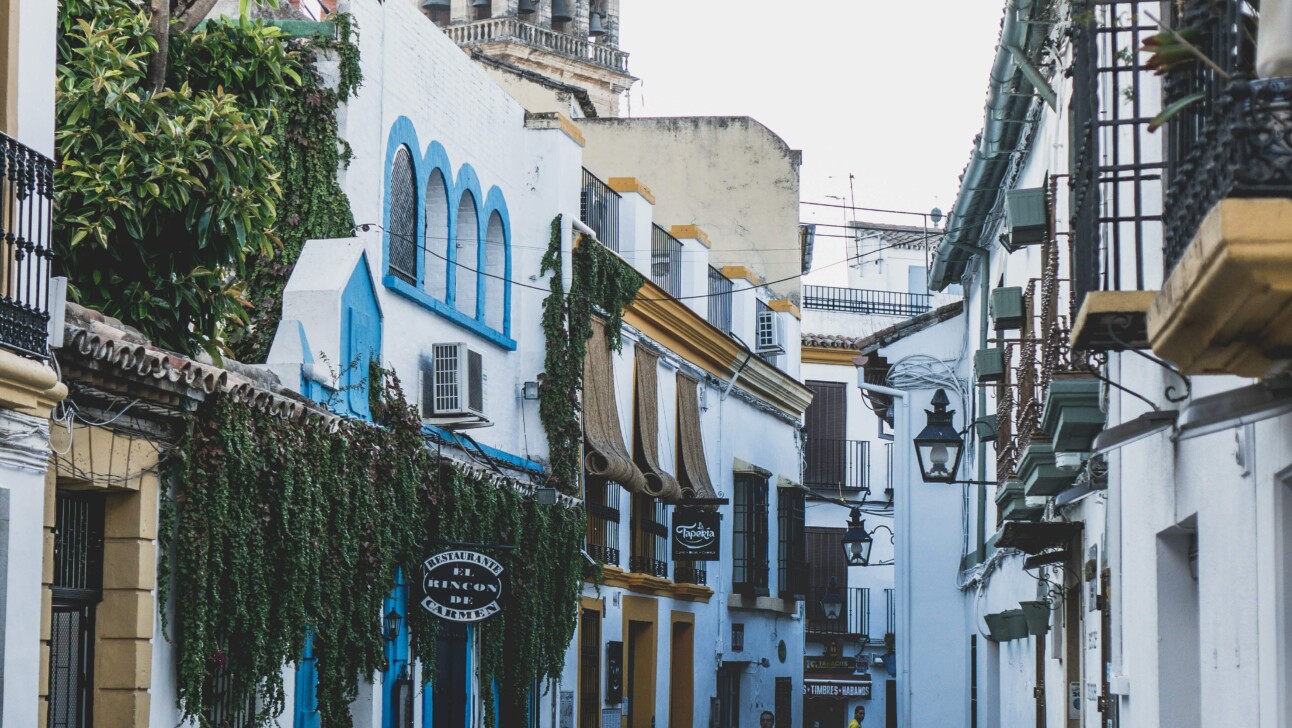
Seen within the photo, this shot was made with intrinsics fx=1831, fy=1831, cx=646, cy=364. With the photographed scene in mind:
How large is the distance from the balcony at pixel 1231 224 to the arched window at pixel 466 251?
13.4 meters

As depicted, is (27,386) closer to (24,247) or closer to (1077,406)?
(24,247)

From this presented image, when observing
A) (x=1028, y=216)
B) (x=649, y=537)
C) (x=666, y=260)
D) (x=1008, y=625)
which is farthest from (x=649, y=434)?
(x=1028, y=216)

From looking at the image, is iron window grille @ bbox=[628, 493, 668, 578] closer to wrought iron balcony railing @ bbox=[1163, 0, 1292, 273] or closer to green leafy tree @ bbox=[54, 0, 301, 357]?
green leafy tree @ bbox=[54, 0, 301, 357]

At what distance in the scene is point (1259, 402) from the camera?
5797mm

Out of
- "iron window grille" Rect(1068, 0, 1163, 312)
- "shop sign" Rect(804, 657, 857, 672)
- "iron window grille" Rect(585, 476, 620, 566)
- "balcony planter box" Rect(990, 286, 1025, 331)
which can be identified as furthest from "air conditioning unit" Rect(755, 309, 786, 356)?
"iron window grille" Rect(1068, 0, 1163, 312)

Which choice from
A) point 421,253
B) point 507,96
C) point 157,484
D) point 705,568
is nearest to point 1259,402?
point 157,484

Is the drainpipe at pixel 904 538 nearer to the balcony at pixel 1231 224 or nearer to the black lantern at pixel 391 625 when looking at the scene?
the black lantern at pixel 391 625

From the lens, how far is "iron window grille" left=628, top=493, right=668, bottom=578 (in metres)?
25.0

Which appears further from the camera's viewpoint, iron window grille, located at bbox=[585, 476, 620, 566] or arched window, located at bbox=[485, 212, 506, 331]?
iron window grille, located at bbox=[585, 476, 620, 566]

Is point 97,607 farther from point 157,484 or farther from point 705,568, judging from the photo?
point 705,568

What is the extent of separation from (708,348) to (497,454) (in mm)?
9066

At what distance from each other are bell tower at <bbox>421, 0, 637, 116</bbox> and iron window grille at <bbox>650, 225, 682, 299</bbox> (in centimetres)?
2436

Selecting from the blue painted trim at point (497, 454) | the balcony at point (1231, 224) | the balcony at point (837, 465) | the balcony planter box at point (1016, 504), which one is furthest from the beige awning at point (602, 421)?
the balcony at point (837, 465)

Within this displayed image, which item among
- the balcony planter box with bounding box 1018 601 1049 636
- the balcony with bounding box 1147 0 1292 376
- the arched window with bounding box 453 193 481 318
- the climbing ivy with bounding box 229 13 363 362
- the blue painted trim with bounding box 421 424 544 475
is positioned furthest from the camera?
the arched window with bounding box 453 193 481 318
